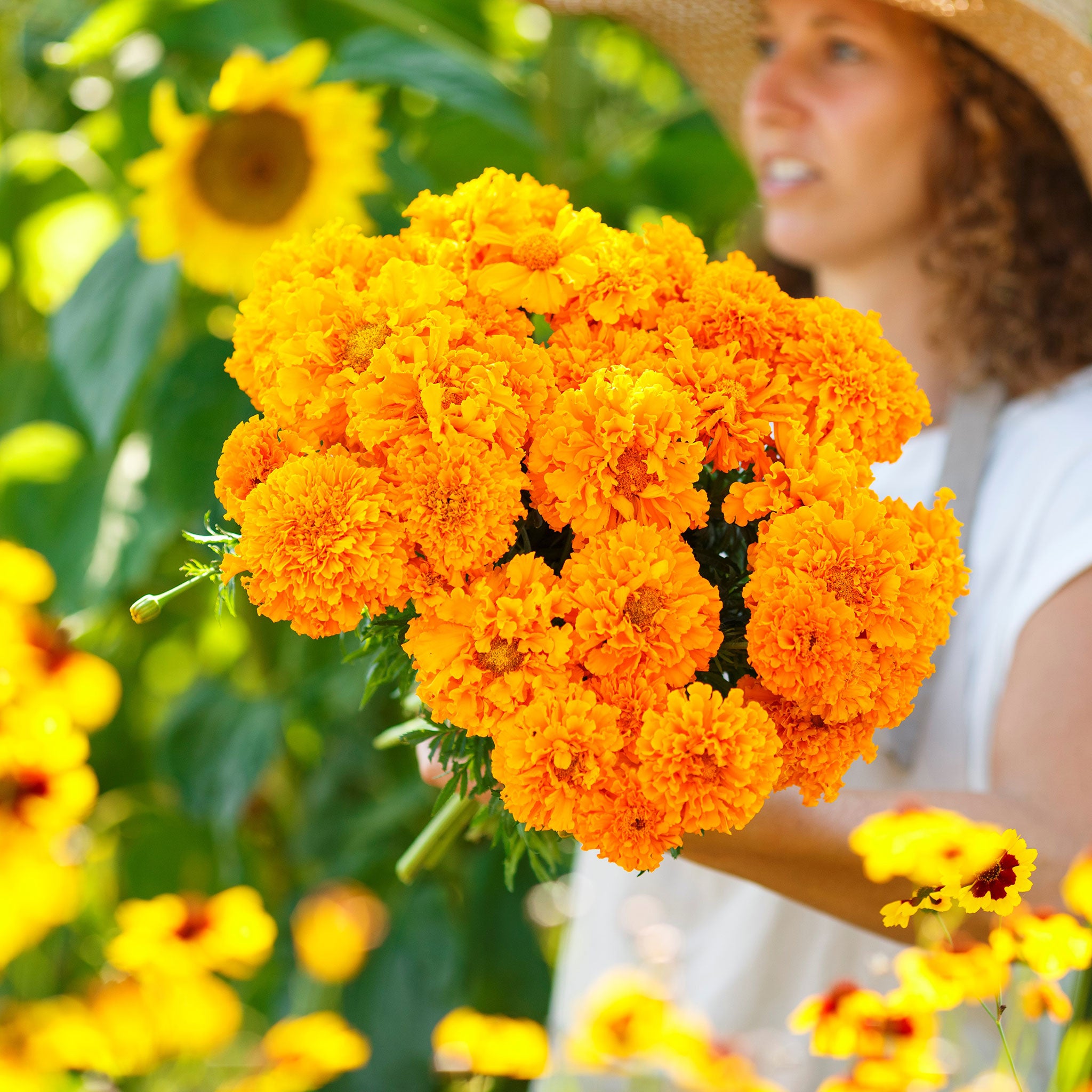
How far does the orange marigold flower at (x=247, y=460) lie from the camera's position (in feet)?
1.41

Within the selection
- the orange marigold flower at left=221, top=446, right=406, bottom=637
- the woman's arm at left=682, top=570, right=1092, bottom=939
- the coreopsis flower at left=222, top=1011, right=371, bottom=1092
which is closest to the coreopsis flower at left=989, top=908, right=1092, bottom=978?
the woman's arm at left=682, top=570, right=1092, bottom=939

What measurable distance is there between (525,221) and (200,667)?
1157 millimetres

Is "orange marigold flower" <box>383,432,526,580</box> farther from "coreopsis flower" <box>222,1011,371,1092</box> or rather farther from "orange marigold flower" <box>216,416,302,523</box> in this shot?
"coreopsis flower" <box>222,1011,371,1092</box>

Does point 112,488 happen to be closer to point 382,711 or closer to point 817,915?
point 382,711

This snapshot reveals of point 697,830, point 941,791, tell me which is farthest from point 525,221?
point 941,791

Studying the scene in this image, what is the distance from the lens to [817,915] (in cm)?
97

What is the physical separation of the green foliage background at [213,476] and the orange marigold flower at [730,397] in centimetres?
61

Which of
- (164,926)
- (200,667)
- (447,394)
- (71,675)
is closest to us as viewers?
(447,394)

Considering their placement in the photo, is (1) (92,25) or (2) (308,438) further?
(1) (92,25)

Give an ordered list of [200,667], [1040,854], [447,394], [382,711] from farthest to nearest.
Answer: [200,667] < [382,711] < [1040,854] < [447,394]

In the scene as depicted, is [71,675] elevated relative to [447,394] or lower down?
lower down

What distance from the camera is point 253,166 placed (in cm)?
103

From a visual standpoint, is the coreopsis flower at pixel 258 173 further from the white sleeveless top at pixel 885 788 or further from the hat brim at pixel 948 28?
the white sleeveless top at pixel 885 788

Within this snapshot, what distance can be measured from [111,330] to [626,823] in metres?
Answer: 0.79
